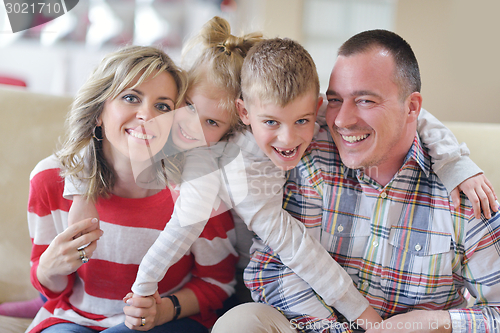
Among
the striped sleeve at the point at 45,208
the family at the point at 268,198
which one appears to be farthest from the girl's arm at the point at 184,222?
the striped sleeve at the point at 45,208

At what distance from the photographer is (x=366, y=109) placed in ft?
3.27

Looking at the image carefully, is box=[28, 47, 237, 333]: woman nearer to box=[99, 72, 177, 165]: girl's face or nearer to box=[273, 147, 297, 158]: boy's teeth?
box=[99, 72, 177, 165]: girl's face

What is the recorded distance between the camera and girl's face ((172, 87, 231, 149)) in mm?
1050

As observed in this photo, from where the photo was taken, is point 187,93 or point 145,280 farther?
point 187,93

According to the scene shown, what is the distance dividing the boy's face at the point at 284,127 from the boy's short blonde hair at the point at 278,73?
19 millimetres

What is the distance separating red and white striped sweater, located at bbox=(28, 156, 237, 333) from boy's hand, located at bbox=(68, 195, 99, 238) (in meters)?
0.06

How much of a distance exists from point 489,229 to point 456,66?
7.14 ft

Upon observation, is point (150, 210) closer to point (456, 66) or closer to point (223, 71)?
point (223, 71)

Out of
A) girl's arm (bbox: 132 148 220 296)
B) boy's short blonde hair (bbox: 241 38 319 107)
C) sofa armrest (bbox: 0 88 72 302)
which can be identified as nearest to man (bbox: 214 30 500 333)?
boy's short blonde hair (bbox: 241 38 319 107)

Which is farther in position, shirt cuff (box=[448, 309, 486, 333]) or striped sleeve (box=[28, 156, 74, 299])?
striped sleeve (box=[28, 156, 74, 299])

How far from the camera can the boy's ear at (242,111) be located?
104cm

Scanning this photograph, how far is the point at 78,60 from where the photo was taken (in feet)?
11.3

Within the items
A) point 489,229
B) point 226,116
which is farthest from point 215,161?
point 489,229

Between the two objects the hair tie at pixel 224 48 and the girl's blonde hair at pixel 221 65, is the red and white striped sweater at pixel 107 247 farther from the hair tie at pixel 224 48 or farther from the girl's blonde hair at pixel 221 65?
the hair tie at pixel 224 48
